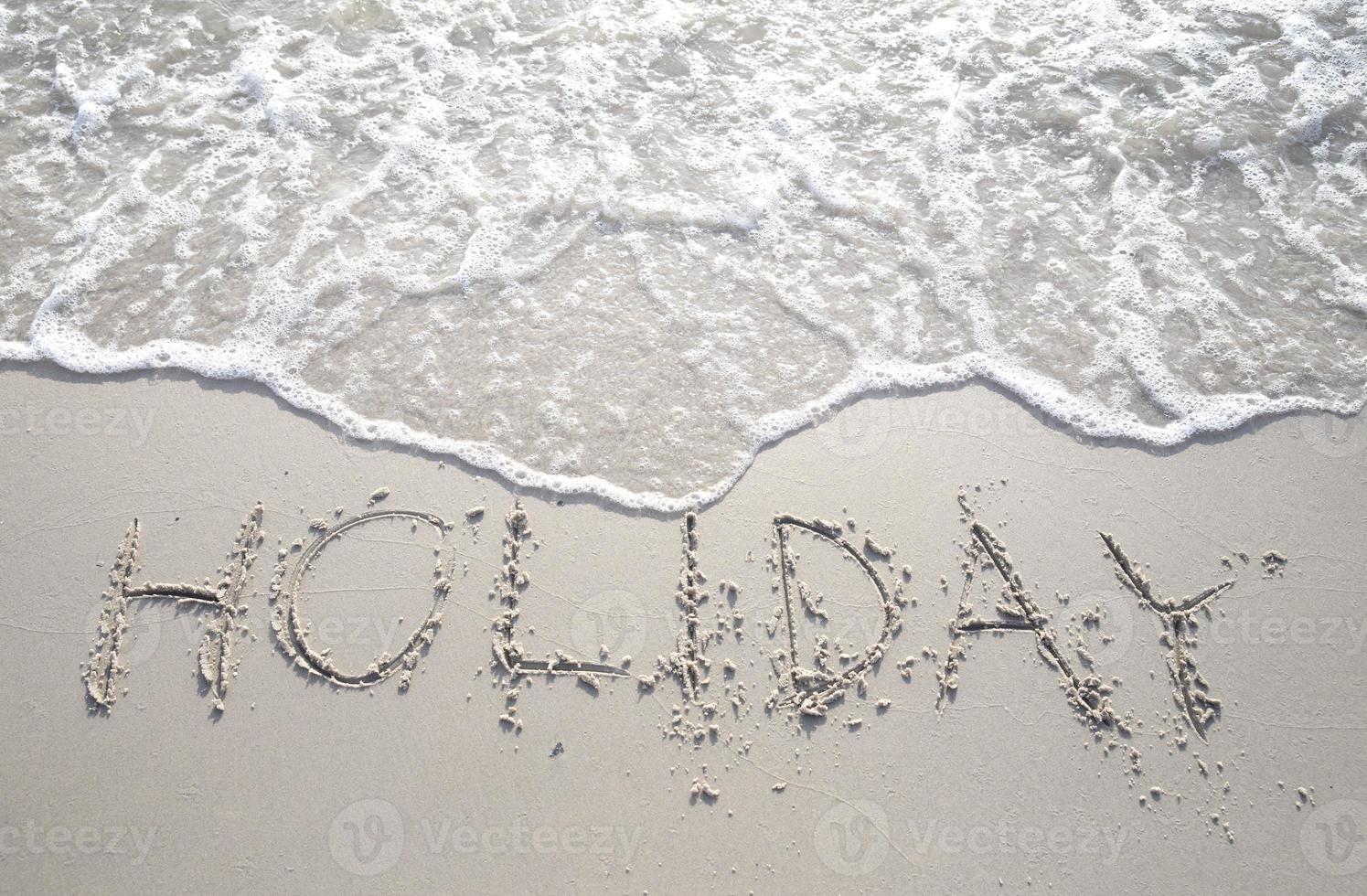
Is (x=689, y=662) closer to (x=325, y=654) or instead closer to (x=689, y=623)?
(x=689, y=623)

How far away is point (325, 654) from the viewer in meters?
3.13

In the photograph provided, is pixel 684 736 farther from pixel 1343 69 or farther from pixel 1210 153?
pixel 1343 69

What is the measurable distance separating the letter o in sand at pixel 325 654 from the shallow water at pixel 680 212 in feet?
1.64

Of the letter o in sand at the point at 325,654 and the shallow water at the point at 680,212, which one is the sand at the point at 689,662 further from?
the shallow water at the point at 680,212

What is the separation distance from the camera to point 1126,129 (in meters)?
4.82

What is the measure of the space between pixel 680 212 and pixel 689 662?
2.36 m

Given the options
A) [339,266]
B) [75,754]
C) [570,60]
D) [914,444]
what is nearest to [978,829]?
[914,444]

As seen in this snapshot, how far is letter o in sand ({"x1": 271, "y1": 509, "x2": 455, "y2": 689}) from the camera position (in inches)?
122

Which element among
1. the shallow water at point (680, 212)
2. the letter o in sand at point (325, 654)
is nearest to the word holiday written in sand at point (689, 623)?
the letter o in sand at point (325, 654)

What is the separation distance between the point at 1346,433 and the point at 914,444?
185 centimetres

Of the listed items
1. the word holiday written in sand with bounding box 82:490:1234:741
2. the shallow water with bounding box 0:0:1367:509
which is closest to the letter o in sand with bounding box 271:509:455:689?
the word holiday written in sand with bounding box 82:490:1234:741

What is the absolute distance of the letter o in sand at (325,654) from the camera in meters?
3.10

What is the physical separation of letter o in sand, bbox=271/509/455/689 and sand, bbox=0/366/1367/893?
0.01m

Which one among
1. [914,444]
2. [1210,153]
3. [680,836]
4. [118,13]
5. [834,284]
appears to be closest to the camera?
[680,836]
